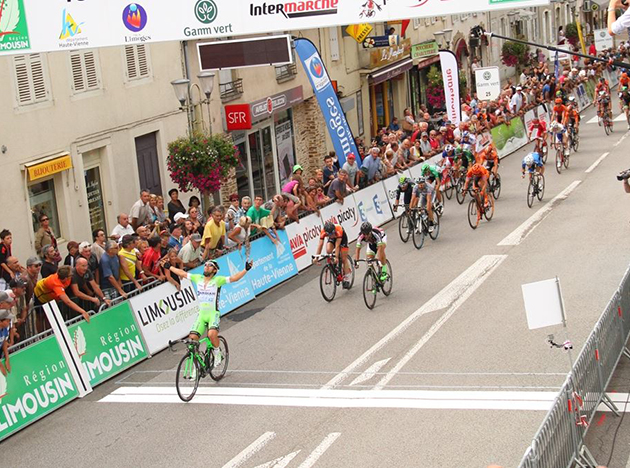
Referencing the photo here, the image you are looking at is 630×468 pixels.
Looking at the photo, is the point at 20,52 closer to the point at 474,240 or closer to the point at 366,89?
the point at 474,240

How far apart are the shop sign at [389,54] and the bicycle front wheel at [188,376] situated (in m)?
26.9

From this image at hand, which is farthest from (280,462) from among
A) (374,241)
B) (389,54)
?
(389,54)

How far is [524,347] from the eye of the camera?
49.4ft

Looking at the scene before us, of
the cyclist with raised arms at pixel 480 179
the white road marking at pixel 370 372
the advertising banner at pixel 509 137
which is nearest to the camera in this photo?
the white road marking at pixel 370 372

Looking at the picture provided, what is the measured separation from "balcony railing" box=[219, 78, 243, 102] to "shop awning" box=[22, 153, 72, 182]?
24.7ft

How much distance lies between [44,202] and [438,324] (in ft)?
28.2

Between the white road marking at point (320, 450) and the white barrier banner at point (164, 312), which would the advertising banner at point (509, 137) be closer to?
the white barrier banner at point (164, 312)

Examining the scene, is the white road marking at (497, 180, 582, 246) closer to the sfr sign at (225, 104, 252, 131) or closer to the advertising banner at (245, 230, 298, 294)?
the advertising banner at (245, 230, 298, 294)

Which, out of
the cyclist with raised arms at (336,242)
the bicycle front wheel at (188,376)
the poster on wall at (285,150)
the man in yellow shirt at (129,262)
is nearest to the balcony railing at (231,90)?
the poster on wall at (285,150)

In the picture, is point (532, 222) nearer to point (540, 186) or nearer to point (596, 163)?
point (540, 186)

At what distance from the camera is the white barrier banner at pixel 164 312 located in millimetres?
16469

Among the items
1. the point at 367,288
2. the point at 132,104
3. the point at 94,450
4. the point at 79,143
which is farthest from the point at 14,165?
the point at 94,450

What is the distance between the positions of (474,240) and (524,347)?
25.5 ft

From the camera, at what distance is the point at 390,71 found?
4128cm
